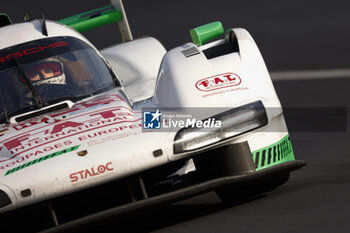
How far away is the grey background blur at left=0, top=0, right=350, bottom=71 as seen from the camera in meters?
11.5

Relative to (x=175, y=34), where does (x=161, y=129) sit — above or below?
above

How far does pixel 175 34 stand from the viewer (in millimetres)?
14617

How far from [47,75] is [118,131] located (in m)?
1.36

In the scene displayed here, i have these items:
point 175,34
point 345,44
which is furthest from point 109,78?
point 175,34

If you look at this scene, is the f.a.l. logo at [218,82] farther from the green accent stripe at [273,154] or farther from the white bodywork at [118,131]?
the green accent stripe at [273,154]

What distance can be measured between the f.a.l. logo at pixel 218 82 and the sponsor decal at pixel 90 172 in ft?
3.32

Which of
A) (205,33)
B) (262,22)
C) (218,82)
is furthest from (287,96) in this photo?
(262,22)

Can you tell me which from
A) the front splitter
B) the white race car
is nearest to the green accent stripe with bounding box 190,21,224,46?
the white race car

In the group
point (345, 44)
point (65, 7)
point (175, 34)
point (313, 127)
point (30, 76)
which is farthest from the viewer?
point (65, 7)

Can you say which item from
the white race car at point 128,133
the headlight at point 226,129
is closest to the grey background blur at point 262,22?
the white race car at point 128,133

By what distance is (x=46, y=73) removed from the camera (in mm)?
7016

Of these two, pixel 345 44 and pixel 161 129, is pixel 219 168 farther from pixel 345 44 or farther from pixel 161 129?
pixel 345 44

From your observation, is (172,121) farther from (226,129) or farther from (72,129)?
(72,129)

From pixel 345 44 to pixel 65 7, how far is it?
7894 mm
